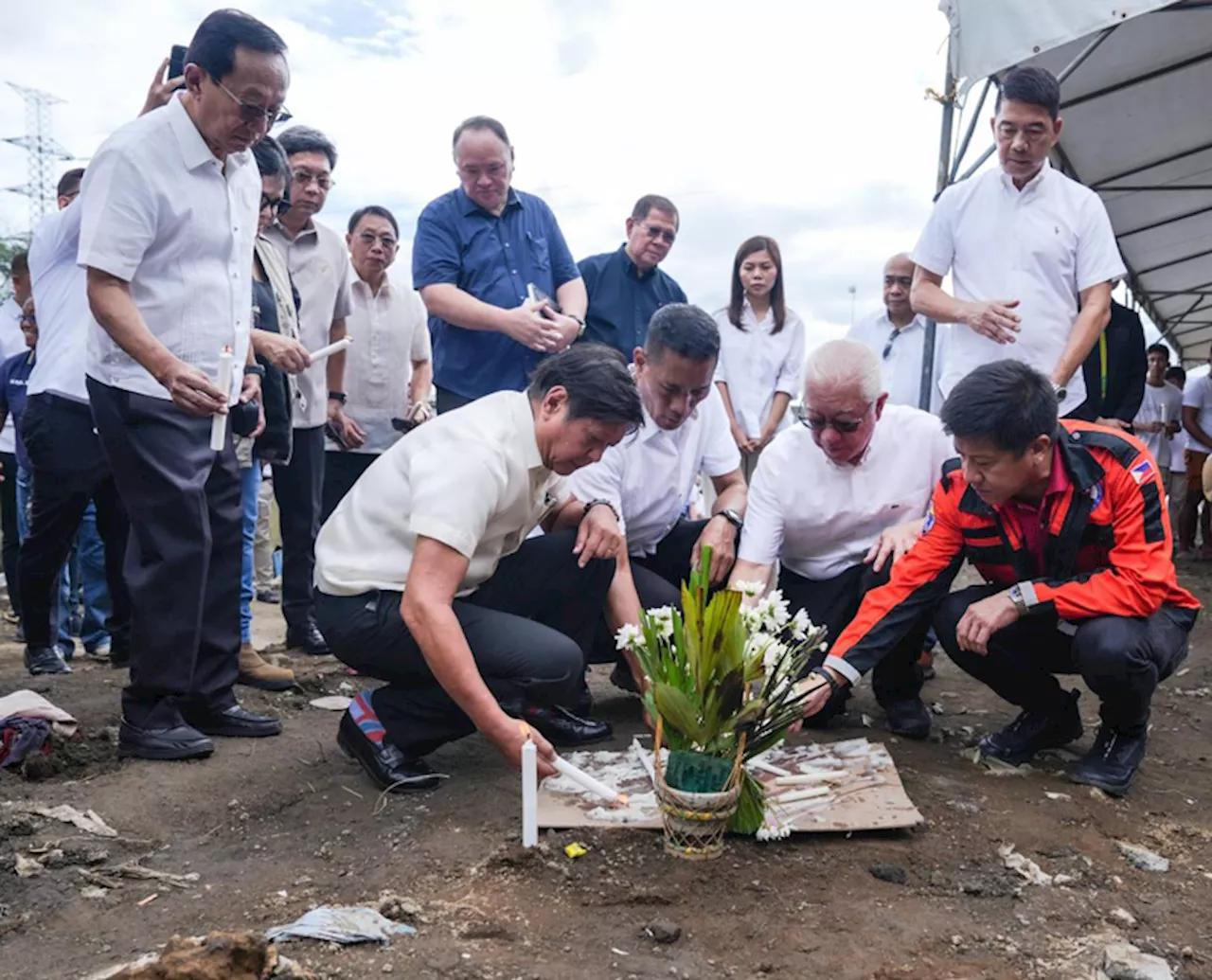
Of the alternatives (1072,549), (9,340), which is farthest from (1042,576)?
(9,340)

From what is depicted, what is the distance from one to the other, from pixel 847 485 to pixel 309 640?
2329 millimetres

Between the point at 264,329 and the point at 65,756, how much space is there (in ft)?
5.28

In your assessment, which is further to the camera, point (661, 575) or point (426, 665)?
point (661, 575)

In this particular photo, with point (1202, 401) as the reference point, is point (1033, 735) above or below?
below

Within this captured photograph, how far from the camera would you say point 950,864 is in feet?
8.04

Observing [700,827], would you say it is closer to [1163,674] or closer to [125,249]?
[1163,674]

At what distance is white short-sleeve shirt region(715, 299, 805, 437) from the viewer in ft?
16.9

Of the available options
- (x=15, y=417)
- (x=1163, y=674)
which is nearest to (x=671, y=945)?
(x=1163, y=674)

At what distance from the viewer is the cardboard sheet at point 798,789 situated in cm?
256

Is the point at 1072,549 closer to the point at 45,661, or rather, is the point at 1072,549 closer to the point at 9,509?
the point at 45,661

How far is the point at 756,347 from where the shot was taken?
5.15 meters

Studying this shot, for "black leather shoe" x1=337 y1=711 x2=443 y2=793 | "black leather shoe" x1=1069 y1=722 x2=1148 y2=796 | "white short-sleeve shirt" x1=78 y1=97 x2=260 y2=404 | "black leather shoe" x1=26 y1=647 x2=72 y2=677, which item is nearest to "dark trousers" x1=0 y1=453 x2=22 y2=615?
"black leather shoe" x1=26 y1=647 x2=72 y2=677

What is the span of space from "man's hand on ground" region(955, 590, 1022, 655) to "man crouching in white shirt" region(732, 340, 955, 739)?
0.35 metres

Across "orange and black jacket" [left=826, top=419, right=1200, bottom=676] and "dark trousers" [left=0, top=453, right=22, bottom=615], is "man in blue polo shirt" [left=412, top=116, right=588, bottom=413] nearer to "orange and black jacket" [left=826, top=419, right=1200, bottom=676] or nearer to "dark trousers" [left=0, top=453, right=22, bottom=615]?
"orange and black jacket" [left=826, top=419, right=1200, bottom=676]
